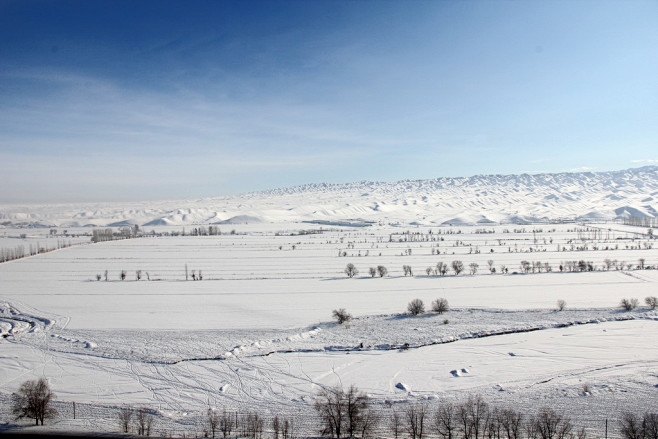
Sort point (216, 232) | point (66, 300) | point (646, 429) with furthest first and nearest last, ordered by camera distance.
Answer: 1. point (216, 232)
2. point (66, 300)
3. point (646, 429)

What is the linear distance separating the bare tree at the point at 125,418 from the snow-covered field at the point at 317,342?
225 mm

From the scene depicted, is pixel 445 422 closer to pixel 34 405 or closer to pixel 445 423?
→ pixel 445 423

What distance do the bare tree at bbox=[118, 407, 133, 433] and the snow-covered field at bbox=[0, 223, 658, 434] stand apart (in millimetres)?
225

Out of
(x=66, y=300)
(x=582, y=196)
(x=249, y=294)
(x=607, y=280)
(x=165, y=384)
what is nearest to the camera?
(x=165, y=384)

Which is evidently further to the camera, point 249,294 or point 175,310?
point 249,294

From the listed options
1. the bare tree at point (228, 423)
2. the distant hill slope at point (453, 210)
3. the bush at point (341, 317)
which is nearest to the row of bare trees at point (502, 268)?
the bush at point (341, 317)

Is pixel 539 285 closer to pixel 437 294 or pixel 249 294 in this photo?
pixel 437 294

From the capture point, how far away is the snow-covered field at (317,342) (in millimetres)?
10844

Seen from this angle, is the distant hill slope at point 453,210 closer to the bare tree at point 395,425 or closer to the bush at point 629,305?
the bush at point 629,305

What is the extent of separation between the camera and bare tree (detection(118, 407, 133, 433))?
8.82 metres

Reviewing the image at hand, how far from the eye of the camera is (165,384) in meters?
11.8

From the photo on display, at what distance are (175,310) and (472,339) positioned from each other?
13422 mm

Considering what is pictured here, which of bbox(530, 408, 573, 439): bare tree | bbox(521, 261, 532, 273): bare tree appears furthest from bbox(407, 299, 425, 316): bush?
bbox(521, 261, 532, 273): bare tree

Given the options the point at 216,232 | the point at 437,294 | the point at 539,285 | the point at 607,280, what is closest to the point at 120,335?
the point at 437,294
